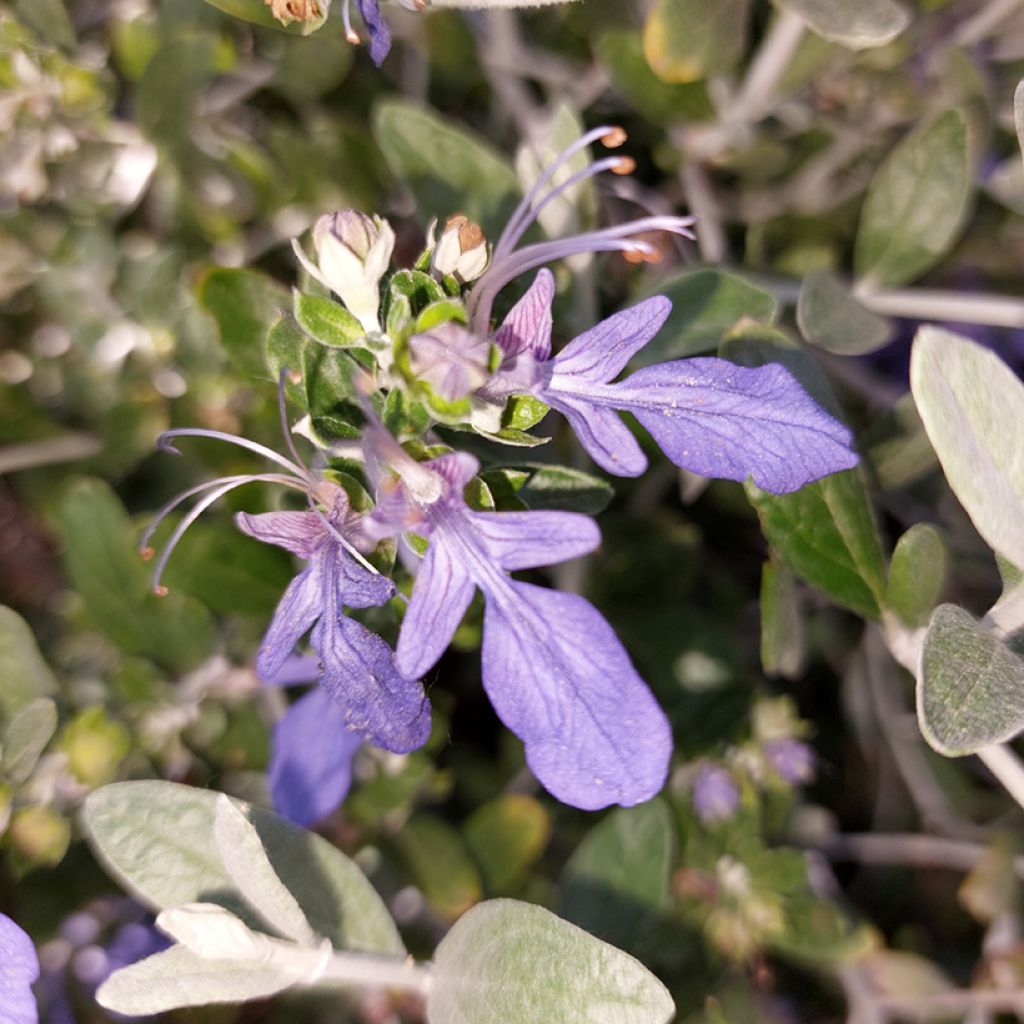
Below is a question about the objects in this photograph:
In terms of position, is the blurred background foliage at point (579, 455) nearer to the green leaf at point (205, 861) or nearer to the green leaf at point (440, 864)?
the green leaf at point (440, 864)

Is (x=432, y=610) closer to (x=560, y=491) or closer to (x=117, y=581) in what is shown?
(x=560, y=491)

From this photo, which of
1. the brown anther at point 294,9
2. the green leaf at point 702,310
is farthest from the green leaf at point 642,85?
the brown anther at point 294,9

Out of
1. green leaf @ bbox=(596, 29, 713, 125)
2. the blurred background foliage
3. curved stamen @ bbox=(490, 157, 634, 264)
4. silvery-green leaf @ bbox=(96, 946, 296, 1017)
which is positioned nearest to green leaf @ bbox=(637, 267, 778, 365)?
the blurred background foliage

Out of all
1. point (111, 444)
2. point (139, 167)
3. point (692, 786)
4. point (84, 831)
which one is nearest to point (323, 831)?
point (84, 831)

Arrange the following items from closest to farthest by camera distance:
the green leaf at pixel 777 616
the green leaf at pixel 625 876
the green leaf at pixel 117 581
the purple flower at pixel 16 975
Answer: the purple flower at pixel 16 975, the green leaf at pixel 777 616, the green leaf at pixel 625 876, the green leaf at pixel 117 581

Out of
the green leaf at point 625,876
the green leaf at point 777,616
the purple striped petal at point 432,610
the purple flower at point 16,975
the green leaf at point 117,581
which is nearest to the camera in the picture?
the purple striped petal at point 432,610

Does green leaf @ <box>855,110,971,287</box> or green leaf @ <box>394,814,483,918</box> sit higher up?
green leaf @ <box>855,110,971,287</box>

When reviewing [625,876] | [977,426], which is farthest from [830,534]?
[625,876]

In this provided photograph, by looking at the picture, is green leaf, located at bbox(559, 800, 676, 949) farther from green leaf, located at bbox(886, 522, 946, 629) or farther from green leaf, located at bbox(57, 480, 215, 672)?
green leaf, located at bbox(57, 480, 215, 672)
